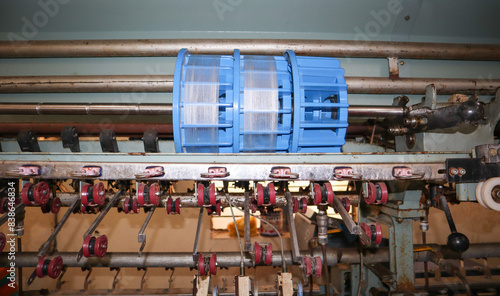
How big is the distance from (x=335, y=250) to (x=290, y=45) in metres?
1.52

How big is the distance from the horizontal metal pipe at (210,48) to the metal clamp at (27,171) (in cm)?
103

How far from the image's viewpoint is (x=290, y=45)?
5.64 feet

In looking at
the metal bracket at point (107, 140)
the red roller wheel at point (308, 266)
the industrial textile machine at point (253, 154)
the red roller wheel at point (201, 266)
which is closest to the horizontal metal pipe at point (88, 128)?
the industrial textile machine at point (253, 154)

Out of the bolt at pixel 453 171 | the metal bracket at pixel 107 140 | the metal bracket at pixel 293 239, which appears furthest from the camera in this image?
the metal bracket at pixel 107 140

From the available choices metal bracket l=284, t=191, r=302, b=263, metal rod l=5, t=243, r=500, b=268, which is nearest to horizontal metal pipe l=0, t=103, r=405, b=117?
metal bracket l=284, t=191, r=302, b=263

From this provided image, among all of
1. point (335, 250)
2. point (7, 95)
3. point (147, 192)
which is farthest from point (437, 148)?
point (7, 95)

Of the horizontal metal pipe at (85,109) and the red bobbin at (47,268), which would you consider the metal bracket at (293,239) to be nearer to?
the horizontal metal pipe at (85,109)

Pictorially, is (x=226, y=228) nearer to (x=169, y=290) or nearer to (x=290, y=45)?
(x=169, y=290)

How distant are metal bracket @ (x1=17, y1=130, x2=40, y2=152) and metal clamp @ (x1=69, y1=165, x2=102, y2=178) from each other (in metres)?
0.43

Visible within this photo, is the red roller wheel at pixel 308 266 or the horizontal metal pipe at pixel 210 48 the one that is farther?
the horizontal metal pipe at pixel 210 48

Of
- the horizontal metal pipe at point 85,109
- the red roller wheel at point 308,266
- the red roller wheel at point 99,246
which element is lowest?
the red roller wheel at point 308,266

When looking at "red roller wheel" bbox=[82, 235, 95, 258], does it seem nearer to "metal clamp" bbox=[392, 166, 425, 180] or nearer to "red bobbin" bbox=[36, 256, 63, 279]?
"red bobbin" bbox=[36, 256, 63, 279]

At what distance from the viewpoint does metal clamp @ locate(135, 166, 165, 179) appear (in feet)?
3.47

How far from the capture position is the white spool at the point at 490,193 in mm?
1069
